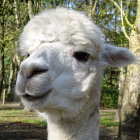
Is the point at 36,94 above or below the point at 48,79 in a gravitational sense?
below

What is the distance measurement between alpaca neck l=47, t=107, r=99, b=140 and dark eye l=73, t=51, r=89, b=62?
63cm

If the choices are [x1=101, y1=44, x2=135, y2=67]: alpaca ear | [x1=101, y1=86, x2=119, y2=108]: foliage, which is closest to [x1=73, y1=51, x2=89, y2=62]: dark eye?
[x1=101, y1=44, x2=135, y2=67]: alpaca ear

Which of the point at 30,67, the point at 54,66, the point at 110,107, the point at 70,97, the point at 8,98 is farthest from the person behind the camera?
the point at 8,98

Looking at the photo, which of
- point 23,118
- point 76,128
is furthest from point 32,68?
point 23,118

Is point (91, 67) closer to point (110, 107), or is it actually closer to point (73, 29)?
point (73, 29)

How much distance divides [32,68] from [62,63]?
1.66 feet

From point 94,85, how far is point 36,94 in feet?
2.84

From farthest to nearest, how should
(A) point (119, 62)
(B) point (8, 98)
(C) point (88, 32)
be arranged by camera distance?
(B) point (8, 98) < (A) point (119, 62) < (C) point (88, 32)

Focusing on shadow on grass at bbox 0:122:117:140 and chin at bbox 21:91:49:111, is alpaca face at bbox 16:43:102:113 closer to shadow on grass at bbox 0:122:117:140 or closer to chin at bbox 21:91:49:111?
chin at bbox 21:91:49:111

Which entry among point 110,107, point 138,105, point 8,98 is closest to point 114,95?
point 110,107

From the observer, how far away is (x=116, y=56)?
10.3 ft

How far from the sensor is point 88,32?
276 centimetres

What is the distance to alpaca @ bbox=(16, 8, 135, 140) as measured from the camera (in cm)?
234

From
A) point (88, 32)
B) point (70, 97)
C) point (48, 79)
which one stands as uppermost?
point (88, 32)
